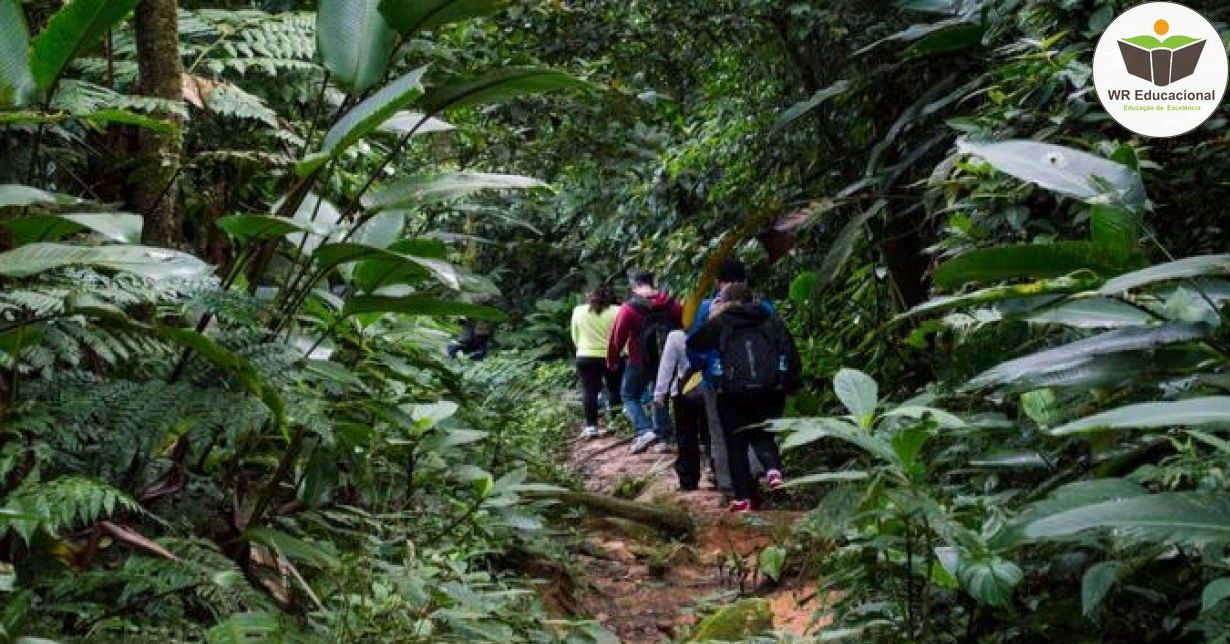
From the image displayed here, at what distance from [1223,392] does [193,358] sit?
186 centimetres

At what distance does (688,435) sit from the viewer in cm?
788

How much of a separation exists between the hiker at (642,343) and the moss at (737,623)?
4.84 metres

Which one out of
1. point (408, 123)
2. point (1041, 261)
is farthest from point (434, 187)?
point (1041, 261)

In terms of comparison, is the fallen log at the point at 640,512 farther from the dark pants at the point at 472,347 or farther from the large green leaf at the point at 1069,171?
the dark pants at the point at 472,347

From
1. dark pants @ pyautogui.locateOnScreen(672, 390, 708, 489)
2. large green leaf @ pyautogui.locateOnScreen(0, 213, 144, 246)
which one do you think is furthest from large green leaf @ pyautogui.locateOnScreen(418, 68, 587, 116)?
dark pants @ pyautogui.locateOnScreen(672, 390, 708, 489)

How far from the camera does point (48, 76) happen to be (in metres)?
1.91

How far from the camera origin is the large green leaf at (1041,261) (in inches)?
73.4

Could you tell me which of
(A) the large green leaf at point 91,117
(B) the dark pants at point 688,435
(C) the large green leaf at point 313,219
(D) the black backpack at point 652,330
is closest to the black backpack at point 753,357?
(B) the dark pants at point 688,435

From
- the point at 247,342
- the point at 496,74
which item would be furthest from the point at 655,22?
the point at 247,342

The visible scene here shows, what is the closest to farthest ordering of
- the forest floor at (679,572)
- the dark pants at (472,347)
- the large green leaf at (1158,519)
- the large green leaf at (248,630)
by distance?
the large green leaf at (1158,519) → the large green leaf at (248,630) → the forest floor at (679,572) → the dark pants at (472,347)

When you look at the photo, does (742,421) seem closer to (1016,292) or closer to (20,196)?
(1016,292)

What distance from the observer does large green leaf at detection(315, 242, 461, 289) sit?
6.07ft

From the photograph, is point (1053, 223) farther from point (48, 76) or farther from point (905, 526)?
point (48, 76)

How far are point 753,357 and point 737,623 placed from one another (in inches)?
114
